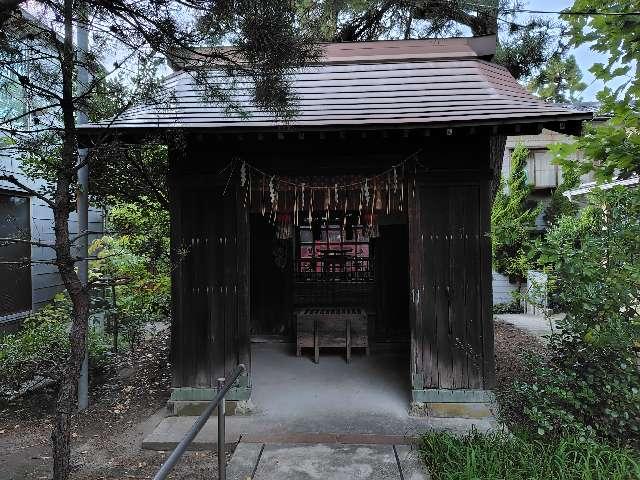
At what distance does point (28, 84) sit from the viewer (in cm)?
360

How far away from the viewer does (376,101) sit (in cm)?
564

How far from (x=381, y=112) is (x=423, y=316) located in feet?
7.98

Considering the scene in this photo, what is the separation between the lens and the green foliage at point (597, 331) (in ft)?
13.5

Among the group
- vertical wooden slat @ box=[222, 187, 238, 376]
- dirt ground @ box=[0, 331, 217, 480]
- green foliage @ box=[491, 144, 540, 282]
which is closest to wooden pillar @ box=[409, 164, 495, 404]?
vertical wooden slat @ box=[222, 187, 238, 376]

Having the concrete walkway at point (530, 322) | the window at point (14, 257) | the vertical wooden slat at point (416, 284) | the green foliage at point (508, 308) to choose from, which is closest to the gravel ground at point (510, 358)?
the concrete walkway at point (530, 322)

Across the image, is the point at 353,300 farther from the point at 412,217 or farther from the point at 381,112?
the point at 381,112

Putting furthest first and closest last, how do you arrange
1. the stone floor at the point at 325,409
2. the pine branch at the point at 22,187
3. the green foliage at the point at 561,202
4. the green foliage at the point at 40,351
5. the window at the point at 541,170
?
1. the window at the point at 541,170
2. the green foliage at the point at 561,202
3. the green foliage at the point at 40,351
4. the stone floor at the point at 325,409
5. the pine branch at the point at 22,187

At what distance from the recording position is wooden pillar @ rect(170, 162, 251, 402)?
550 centimetres

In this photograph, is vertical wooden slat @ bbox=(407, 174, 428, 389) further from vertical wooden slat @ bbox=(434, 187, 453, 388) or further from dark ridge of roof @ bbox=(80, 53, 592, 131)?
dark ridge of roof @ bbox=(80, 53, 592, 131)

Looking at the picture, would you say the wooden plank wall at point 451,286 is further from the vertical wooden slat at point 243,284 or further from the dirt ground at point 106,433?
the dirt ground at point 106,433

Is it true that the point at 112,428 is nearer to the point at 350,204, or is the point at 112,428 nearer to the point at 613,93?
the point at 350,204

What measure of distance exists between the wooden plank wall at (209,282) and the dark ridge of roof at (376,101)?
2.92ft

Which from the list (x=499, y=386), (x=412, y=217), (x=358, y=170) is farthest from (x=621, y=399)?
(x=358, y=170)

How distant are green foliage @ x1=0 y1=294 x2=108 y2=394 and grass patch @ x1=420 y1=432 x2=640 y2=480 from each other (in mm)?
4086
